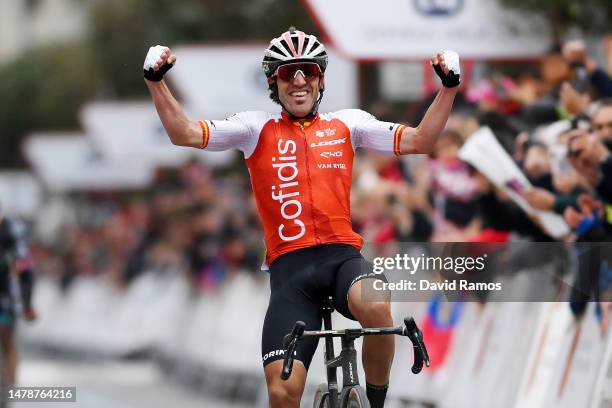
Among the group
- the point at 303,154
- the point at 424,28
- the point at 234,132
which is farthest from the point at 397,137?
the point at 424,28

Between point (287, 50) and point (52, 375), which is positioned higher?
point (287, 50)

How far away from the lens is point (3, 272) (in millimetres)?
15508

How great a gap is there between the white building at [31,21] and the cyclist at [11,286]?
355 feet

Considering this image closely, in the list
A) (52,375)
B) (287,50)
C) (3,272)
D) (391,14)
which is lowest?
(52,375)

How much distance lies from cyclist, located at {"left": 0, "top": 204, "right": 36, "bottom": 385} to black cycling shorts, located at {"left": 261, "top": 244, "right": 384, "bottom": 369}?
6.68 m

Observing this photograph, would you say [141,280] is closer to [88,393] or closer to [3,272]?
[88,393]

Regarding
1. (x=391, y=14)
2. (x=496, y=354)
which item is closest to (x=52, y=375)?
(x=391, y=14)

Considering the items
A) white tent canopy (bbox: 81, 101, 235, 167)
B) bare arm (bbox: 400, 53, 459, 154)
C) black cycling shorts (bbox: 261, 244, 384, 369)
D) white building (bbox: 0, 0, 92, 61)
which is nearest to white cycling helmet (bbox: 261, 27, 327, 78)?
bare arm (bbox: 400, 53, 459, 154)

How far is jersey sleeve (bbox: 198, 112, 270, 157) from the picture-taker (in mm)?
8898

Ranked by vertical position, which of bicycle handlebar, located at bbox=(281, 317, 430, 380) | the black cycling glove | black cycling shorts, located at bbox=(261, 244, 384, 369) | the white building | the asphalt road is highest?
the white building

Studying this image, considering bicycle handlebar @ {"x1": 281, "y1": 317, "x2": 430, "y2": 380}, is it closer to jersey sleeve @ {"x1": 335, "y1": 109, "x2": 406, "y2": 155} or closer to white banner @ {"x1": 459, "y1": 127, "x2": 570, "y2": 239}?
jersey sleeve @ {"x1": 335, "y1": 109, "x2": 406, "y2": 155}

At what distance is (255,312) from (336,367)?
33.7 ft

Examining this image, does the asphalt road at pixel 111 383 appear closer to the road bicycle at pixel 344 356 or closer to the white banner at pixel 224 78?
the white banner at pixel 224 78

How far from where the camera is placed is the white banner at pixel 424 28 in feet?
50.4
